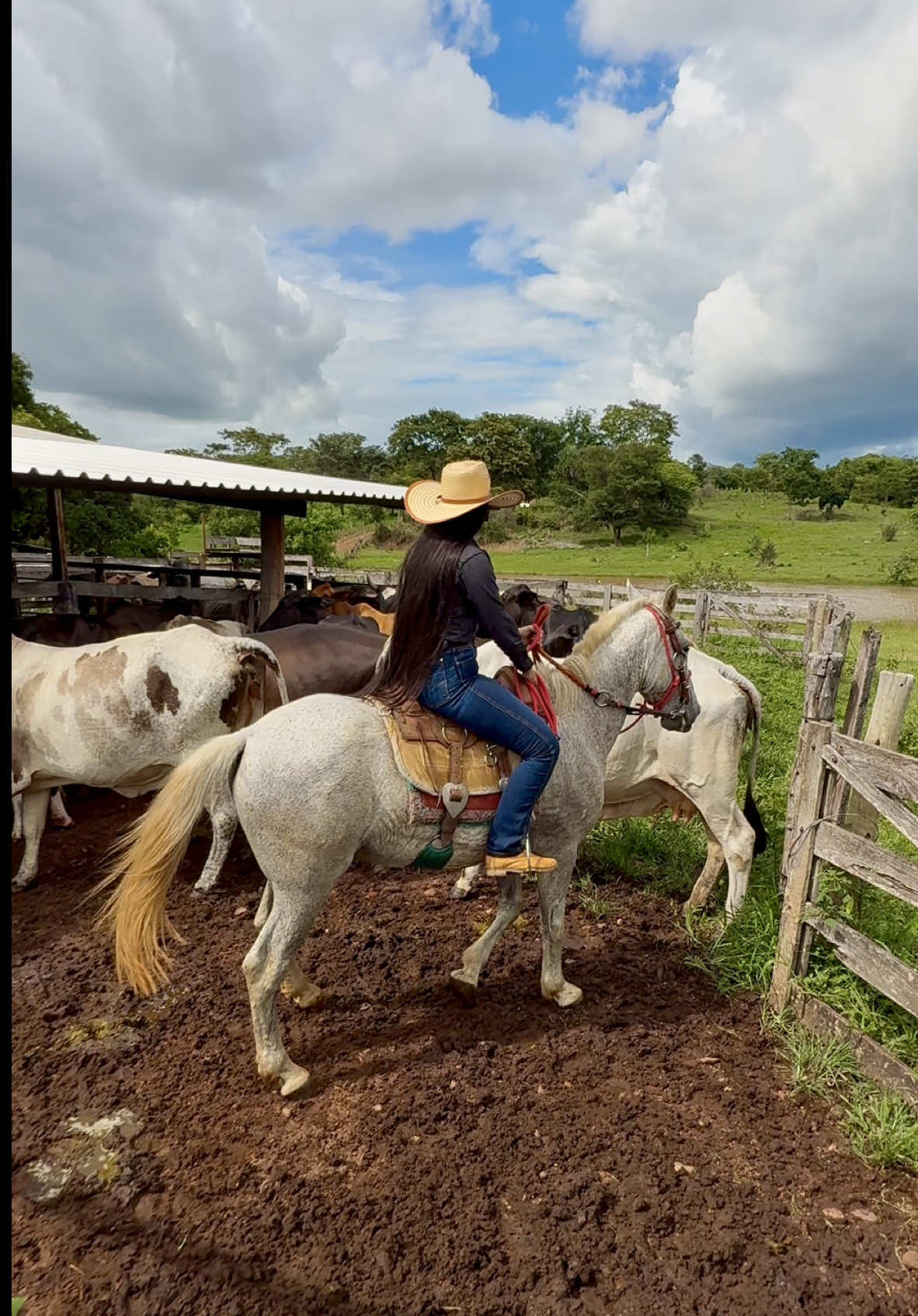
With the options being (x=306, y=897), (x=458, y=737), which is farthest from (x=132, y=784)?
(x=458, y=737)

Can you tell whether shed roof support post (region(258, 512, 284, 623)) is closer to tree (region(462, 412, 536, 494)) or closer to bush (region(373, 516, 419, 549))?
bush (region(373, 516, 419, 549))

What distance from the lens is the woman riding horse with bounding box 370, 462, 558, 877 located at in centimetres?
329

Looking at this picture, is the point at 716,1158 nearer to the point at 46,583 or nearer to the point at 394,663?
the point at 394,663

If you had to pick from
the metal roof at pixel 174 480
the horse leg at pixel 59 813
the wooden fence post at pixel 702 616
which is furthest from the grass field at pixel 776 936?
the wooden fence post at pixel 702 616

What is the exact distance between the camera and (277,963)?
10.9 feet

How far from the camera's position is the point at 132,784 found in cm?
555

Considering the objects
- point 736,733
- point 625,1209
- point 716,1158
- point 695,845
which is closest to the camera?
point 625,1209

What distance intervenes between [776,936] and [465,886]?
198 cm

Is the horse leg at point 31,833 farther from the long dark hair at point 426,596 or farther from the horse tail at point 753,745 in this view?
the horse tail at point 753,745

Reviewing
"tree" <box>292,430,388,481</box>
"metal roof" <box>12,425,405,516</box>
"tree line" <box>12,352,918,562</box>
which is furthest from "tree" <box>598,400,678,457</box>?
"metal roof" <box>12,425,405,516</box>

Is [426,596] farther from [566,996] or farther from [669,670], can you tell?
[566,996]

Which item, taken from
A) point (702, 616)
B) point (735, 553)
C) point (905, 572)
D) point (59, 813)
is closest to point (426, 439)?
point (735, 553)

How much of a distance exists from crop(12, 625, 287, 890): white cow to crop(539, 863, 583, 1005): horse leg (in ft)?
7.98

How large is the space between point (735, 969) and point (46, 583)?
7.68m
